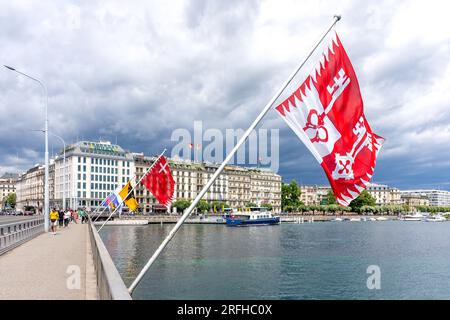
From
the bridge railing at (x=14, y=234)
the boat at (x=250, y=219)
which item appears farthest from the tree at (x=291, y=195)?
the bridge railing at (x=14, y=234)

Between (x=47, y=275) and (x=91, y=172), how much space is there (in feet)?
454

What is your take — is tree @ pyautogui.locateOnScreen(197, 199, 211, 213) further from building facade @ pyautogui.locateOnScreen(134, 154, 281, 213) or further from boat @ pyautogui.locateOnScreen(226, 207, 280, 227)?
boat @ pyautogui.locateOnScreen(226, 207, 280, 227)

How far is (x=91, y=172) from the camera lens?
14750 centimetres

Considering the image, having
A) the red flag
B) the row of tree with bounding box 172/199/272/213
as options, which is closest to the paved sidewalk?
the red flag

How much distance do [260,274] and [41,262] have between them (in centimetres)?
1907

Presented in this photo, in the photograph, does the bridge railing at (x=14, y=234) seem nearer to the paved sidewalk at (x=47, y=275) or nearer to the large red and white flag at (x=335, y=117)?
the paved sidewalk at (x=47, y=275)

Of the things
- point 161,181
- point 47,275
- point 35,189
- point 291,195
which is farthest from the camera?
point 291,195

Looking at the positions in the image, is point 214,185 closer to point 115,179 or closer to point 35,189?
point 115,179

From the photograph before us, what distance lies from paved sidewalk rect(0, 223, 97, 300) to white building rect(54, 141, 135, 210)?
12054cm

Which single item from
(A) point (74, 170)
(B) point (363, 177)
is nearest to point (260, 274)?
(B) point (363, 177)

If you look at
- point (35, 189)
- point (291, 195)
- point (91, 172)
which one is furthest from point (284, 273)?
point (35, 189)

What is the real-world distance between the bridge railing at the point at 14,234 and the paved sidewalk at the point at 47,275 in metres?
0.52

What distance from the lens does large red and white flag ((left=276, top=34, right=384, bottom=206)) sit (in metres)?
9.63
